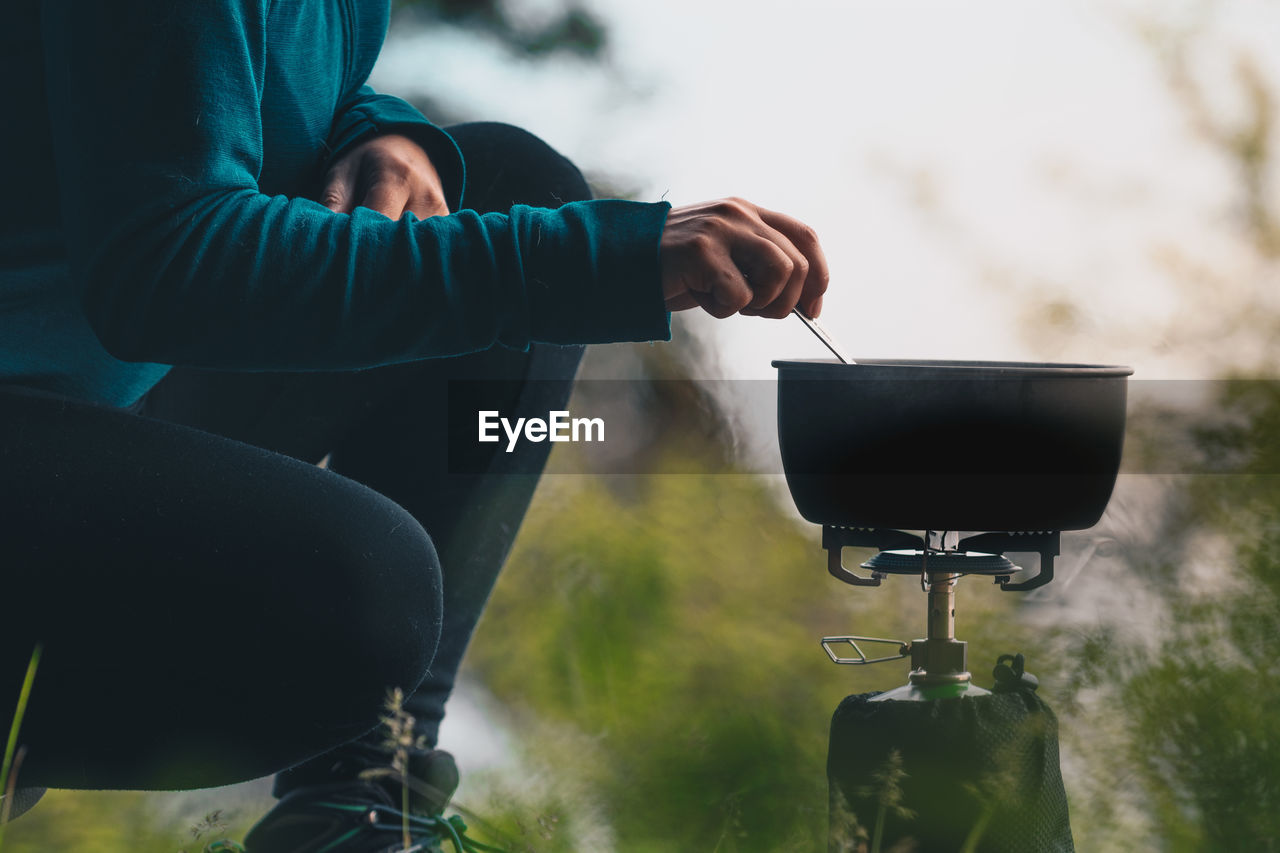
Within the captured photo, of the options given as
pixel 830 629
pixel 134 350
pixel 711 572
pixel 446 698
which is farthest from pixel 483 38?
pixel 134 350

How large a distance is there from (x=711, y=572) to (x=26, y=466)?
6.40ft

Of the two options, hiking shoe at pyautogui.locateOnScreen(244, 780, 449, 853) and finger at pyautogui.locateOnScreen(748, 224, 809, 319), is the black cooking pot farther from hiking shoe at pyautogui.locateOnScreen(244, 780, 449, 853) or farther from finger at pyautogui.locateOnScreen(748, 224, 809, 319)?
hiking shoe at pyautogui.locateOnScreen(244, 780, 449, 853)

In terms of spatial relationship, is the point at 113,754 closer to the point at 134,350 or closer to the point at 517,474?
the point at 134,350

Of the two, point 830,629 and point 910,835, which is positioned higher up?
point 910,835

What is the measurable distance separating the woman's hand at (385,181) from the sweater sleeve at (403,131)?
0.06 ft

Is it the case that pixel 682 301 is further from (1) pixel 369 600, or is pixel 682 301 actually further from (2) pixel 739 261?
(1) pixel 369 600

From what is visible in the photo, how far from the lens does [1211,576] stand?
1.96m

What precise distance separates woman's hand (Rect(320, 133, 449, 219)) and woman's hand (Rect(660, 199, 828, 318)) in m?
0.37

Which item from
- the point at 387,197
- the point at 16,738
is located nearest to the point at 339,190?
the point at 387,197

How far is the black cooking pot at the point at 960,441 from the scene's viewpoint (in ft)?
3.02

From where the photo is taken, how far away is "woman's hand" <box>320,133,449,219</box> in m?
1.12

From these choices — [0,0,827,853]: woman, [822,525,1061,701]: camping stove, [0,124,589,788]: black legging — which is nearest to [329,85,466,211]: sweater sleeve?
[0,0,827,853]: woman

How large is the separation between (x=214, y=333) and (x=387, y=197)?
356 mm

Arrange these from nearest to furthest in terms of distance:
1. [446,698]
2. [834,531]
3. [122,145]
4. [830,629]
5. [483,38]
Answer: [122,145]
[834,531]
[446,698]
[830,629]
[483,38]
